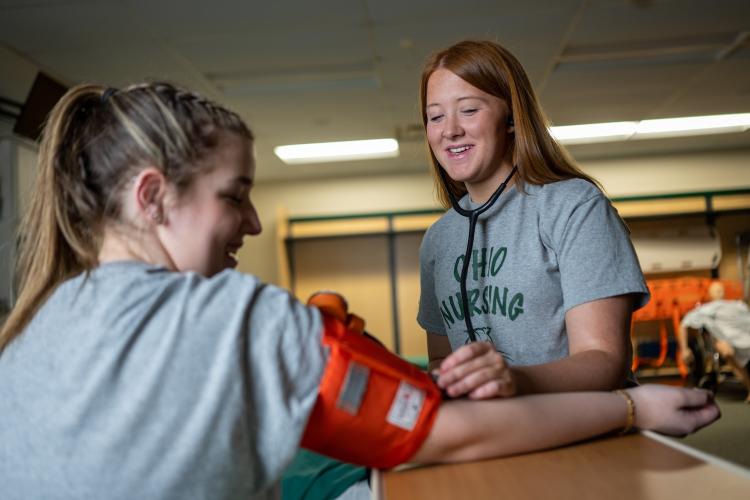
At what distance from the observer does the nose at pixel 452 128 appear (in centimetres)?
138

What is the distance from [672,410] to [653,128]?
19.8 ft

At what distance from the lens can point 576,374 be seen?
101cm

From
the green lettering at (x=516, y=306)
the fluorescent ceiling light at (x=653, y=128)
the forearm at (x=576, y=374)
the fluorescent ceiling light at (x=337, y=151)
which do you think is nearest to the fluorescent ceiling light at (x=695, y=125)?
the fluorescent ceiling light at (x=653, y=128)

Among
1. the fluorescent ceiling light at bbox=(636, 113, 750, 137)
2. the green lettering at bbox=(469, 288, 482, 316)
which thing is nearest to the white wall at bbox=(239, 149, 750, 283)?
the fluorescent ceiling light at bbox=(636, 113, 750, 137)

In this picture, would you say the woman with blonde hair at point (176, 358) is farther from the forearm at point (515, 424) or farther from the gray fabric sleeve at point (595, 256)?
the gray fabric sleeve at point (595, 256)

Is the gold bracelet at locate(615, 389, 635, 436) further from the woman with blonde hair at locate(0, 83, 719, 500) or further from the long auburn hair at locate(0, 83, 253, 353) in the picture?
the long auburn hair at locate(0, 83, 253, 353)

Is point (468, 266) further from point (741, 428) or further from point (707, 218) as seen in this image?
point (707, 218)

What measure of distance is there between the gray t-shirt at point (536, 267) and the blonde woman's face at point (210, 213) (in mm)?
624

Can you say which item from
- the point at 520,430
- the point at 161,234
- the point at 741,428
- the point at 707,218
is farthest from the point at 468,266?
the point at 707,218

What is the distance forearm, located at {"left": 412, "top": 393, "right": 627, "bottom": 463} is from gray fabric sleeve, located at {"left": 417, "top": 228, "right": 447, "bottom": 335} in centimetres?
64

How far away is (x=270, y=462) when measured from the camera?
70cm

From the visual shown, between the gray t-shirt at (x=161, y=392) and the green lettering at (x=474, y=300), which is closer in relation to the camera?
the gray t-shirt at (x=161, y=392)

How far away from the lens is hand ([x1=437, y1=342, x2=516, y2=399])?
85 cm

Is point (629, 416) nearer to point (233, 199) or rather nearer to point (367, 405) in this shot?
point (367, 405)
